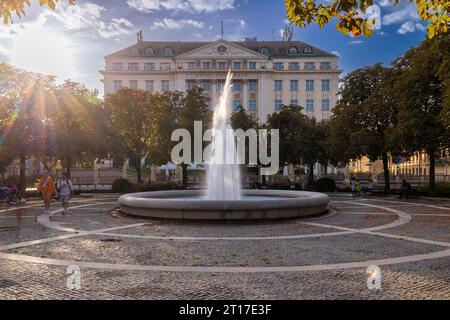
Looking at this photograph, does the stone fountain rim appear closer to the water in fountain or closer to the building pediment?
the water in fountain

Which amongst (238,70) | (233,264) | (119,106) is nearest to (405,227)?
(233,264)

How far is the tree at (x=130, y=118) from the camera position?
35438 millimetres

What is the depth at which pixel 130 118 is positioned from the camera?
35531 mm

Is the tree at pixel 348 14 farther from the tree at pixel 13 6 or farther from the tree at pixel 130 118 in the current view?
the tree at pixel 130 118

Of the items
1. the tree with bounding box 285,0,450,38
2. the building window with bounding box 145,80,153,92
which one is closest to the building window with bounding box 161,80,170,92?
the building window with bounding box 145,80,153,92

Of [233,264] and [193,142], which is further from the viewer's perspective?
[193,142]

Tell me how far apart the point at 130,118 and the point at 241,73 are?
46801mm

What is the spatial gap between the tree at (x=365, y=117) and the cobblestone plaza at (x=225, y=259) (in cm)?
1491

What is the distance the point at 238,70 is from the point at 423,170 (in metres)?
38.9

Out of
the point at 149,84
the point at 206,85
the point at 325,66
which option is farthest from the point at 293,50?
the point at 149,84

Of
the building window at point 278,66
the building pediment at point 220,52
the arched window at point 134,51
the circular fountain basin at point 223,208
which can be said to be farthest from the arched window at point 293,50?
the circular fountain basin at point 223,208

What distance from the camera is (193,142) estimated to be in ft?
118

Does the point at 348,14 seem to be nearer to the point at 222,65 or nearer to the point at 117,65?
the point at 222,65
